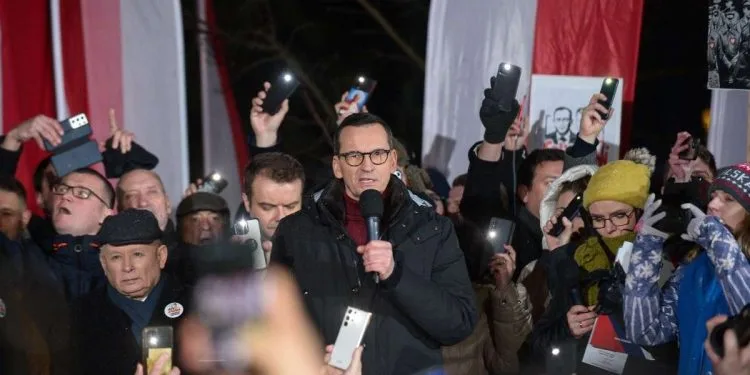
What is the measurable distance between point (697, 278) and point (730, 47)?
2132mm

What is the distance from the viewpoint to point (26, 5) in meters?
7.92

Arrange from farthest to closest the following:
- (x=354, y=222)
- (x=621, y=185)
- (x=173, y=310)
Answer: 1. (x=621, y=185)
2. (x=173, y=310)
3. (x=354, y=222)

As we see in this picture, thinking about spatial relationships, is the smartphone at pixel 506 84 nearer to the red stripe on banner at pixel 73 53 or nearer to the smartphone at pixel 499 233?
the smartphone at pixel 499 233

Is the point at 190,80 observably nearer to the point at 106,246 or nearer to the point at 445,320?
the point at 106,246

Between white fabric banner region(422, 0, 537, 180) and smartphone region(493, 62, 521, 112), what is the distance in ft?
5.32

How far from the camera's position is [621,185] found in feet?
15.6

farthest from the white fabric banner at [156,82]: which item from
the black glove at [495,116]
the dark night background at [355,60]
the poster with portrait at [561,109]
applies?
the dark night background at [355,60]

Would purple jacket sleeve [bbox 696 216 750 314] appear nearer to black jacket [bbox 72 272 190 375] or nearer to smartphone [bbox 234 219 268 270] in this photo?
smartphone [bbox 234 219 268 270]

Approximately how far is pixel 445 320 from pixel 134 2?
4.62 m

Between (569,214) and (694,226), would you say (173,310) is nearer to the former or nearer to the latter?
(569,214)

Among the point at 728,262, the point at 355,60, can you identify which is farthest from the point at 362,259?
the point at 355,60

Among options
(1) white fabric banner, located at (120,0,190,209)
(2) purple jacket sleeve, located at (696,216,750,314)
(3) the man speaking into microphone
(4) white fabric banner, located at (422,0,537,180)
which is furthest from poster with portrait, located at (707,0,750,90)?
(1) white fabric banner, located at (120,0,190,209)


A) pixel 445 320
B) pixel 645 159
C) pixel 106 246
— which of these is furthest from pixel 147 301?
pixel 645 159

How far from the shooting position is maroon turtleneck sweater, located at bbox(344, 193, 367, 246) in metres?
4.12
